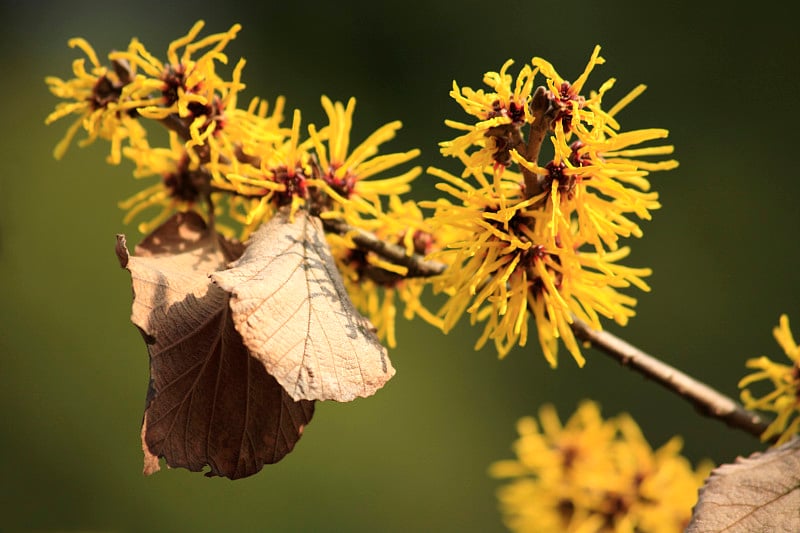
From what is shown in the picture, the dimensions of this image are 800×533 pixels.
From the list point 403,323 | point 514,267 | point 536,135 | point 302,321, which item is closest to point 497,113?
point 536,135

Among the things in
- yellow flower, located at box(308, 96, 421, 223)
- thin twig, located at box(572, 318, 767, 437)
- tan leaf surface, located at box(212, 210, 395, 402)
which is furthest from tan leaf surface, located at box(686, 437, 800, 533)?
yellow flower, located at box(308, 96, 421, 223)

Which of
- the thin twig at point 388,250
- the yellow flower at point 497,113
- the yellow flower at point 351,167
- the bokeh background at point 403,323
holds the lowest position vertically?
the thin twig at point 388,250

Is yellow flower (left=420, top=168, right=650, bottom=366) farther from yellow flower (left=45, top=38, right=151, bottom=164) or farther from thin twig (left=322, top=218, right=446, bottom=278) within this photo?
yellow flower (left=45, top=38, right=151, bottom=164)

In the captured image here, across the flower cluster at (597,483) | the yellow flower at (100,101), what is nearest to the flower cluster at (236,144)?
the yellow flower at (100,101)

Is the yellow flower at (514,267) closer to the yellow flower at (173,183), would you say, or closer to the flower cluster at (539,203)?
the flower cluster at (539,203)

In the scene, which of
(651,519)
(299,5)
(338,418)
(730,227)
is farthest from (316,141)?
(299,5)

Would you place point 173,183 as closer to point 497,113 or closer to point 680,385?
point 497,113
